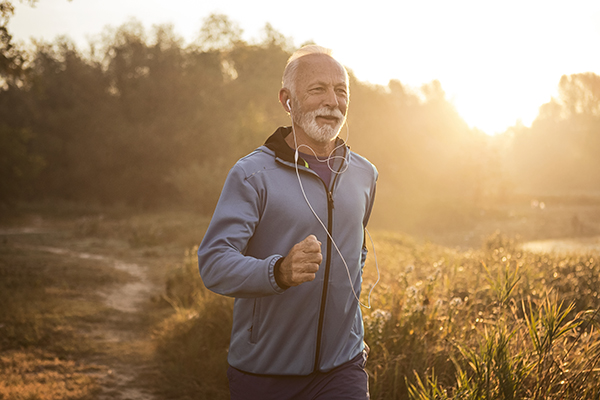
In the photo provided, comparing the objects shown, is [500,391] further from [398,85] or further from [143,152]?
[398,85]

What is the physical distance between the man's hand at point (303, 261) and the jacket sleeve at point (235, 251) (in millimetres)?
80

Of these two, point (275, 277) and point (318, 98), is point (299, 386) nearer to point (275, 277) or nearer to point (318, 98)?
point (275, 277)

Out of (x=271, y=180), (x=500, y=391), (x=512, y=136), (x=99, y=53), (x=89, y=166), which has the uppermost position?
(x=99, y=53)

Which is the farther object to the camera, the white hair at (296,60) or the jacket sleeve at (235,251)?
the white hair at (296,60)

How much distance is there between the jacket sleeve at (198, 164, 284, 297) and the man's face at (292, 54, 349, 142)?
49 cm

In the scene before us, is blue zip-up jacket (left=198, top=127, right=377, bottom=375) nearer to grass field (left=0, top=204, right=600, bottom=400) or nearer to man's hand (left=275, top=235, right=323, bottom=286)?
man's hand (left=275, top=235, right=323, bottom=286)

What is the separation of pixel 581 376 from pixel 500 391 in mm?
502

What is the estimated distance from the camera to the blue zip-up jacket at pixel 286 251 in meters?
1.90

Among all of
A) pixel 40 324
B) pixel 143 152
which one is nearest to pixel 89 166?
pixel 143 152

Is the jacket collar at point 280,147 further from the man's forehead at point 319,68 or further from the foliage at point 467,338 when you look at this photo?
the foliage at point 467,338

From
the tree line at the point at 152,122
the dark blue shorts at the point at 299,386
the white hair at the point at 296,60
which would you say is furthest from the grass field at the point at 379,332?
the tree line at the point at 152,122

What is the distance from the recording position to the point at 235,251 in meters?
1.75

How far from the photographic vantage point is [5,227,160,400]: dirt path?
4652 mm

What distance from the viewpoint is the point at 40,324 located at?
611cm
